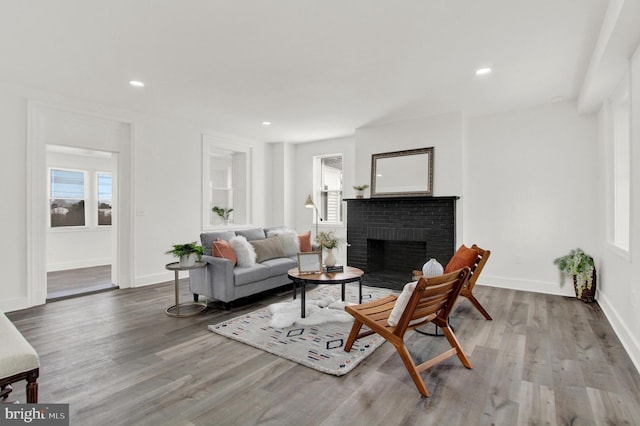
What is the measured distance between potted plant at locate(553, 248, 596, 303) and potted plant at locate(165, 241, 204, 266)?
4624 millimetres

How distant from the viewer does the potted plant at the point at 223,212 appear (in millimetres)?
6645

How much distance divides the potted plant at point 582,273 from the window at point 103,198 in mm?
8491

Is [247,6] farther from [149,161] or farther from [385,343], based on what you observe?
[149,161]

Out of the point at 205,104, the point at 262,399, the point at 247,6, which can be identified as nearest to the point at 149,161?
the point at 205,104

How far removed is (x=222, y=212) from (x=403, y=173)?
12.0ft

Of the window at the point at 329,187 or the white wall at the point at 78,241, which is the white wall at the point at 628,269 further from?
the white wall at the point at 78,241

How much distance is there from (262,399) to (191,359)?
2.79 feet

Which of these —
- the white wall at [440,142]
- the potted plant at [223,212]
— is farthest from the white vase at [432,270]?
the potted plant at [223,212]

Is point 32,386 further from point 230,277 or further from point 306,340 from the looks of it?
point 230,277

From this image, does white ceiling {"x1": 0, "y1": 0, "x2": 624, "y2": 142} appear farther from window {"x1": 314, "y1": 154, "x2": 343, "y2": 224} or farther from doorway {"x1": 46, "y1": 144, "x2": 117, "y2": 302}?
doorway {"x1": 46, "y1": 144, "x2": 117, "y2": 302}

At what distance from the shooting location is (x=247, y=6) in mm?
2379

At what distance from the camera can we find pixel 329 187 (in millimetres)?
7133

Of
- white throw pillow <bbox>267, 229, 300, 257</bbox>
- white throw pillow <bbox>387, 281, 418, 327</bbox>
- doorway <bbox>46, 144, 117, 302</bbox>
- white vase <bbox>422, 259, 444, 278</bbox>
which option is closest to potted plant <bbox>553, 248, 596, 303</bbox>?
white vase <bbox>422, 259, 444, 278</bbox>

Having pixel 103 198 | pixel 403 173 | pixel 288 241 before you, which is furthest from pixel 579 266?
pixel 103 198
